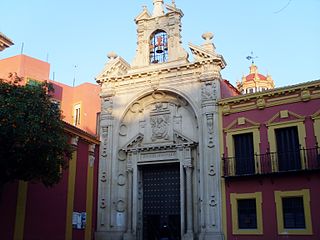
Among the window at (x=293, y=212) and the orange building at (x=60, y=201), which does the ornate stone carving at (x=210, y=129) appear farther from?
the orange building at (x=60, y=201)

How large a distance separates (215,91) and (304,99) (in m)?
4.55

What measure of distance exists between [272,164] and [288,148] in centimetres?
111

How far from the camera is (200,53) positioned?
2244 centimetres

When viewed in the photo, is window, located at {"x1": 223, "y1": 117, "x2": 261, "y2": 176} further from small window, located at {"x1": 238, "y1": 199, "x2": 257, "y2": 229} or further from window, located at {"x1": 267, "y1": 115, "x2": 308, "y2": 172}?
small window, located at {"x1": 238, "y1": 199, "x2": 257, "y2": 229}

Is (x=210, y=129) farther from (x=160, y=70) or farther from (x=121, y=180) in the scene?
(x=121, y=180)

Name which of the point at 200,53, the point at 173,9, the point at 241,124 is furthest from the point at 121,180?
the point at 173,9

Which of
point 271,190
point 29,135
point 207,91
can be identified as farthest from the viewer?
point 207,91

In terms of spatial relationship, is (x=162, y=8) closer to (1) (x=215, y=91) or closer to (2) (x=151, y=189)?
(1) (x=215, y=91)

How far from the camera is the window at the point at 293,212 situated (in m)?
18.1

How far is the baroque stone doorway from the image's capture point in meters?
22.1

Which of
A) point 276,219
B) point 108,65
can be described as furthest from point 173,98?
point 276,219

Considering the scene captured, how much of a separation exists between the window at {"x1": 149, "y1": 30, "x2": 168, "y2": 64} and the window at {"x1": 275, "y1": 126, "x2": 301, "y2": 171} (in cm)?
833

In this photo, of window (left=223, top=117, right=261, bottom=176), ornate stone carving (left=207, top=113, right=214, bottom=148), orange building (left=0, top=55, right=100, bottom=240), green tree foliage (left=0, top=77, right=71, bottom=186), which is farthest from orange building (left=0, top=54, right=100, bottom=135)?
green tree foliage (left=0, top=77, right=71, bottom=186)

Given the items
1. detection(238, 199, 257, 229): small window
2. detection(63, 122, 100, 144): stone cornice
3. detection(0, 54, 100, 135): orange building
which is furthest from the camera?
detection(0, 54, 100, 135): orange building
